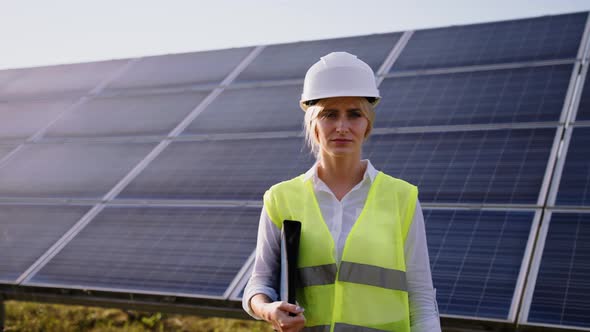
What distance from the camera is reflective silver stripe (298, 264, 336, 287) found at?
8.63 ft

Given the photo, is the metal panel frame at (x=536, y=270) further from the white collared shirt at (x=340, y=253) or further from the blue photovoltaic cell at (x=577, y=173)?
the white collared shirt at (x=340, y=253)

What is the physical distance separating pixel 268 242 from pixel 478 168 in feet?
16.1

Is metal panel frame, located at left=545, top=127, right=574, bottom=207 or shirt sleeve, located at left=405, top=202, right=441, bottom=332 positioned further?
metal panel frame, located at left=545, top=127, right=574, bottom=207

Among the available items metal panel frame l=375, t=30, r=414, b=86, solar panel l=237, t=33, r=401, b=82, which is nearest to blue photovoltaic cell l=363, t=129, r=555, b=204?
metal panel frame l=375, t=30, r=414, b=86

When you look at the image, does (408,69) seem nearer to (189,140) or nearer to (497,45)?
(497,45)

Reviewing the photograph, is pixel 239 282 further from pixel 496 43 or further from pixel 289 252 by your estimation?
pixel 496 43

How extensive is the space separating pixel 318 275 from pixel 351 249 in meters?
0.15

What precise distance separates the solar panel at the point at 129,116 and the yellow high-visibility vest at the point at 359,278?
7.56 m

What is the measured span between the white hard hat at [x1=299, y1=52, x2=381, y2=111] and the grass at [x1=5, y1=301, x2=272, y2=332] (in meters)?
7.33

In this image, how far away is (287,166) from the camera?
26.7ft

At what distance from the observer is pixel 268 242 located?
2713 millimetres

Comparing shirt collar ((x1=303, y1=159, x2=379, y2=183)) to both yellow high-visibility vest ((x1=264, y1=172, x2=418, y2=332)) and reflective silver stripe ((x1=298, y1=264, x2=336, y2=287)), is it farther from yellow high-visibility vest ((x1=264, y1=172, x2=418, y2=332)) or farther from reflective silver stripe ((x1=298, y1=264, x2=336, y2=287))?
reflective silver stripe ((x1=298, y1=264, x2=336, y2=287))

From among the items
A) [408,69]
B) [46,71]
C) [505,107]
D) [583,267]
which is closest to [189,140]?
[408,69]

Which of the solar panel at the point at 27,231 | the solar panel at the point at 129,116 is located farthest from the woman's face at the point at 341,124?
the solar panel at the point at 129,116
